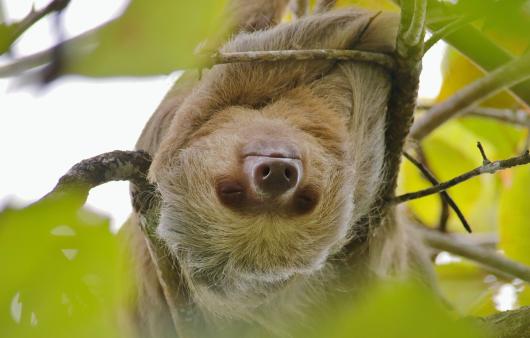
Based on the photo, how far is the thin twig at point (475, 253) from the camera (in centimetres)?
356

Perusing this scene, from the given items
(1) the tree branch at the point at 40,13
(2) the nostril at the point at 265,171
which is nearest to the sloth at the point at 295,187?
(2) the nostril at the point at 265,171

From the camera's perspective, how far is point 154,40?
0.78 meters

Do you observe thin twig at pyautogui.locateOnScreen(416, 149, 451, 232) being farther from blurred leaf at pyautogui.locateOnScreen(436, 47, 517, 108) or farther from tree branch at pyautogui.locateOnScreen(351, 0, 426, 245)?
tree branch at pyautogui.locateOnScreen(351, 0, 426, 245)

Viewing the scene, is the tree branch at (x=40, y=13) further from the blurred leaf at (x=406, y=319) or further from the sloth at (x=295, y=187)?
the sloth at (x=295, y=187)

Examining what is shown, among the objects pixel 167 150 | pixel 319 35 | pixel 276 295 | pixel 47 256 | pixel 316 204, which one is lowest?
pixel 276 295

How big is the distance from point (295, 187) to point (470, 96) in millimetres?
1443

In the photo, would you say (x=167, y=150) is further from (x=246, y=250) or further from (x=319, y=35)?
(x=319, y=35)

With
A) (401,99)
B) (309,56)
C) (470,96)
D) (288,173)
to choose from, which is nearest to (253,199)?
(288,173)

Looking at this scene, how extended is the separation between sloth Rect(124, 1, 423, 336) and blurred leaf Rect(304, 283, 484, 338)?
218cm

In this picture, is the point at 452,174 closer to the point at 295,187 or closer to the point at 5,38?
the point at 295,187

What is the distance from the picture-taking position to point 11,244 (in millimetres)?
756

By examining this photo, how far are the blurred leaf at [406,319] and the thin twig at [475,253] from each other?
2.89 m

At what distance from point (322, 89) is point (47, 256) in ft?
9.28

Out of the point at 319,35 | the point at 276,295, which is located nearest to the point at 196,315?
the point at 276,295
